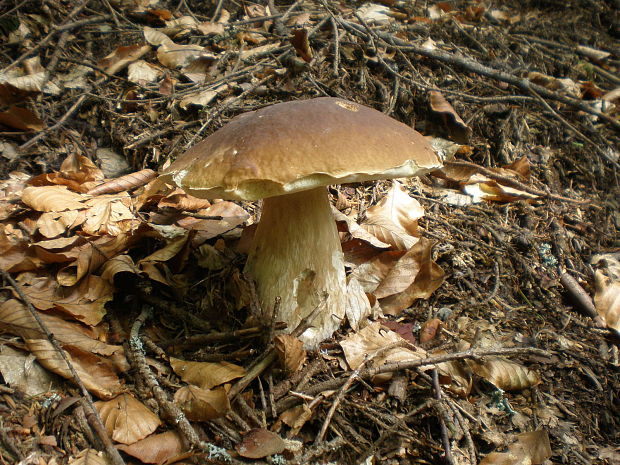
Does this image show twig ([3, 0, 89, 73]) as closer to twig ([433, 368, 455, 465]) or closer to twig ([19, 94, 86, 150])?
twig ([19, 94, 86, 150])

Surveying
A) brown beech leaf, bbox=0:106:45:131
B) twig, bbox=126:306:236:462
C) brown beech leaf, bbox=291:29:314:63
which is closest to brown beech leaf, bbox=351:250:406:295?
twig, bbox=126:306:236:462

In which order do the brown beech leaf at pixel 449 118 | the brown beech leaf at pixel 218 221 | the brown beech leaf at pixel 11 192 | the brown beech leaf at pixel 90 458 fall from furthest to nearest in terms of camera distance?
the brown beech leaf at pixel 449 118
the brown beech leaf at pixel 218 221
the brown beech leaf at pixel 11 192
the brown beech leaf at pixel 90 458

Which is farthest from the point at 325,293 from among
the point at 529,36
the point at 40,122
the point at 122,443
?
the point at 529,36

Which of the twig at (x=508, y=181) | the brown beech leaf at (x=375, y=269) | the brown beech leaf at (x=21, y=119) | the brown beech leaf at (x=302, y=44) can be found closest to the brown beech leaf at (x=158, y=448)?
the brown beech leaf at (x=375, y=269)

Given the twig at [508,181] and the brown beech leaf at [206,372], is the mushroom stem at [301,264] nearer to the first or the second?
the brown beech leaf at [206,372]

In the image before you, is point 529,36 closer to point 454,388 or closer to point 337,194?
point 337,194

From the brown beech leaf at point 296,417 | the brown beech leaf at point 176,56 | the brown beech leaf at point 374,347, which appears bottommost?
the brown beech leaf at point 296,417

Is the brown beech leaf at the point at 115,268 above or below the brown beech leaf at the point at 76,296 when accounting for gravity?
above
